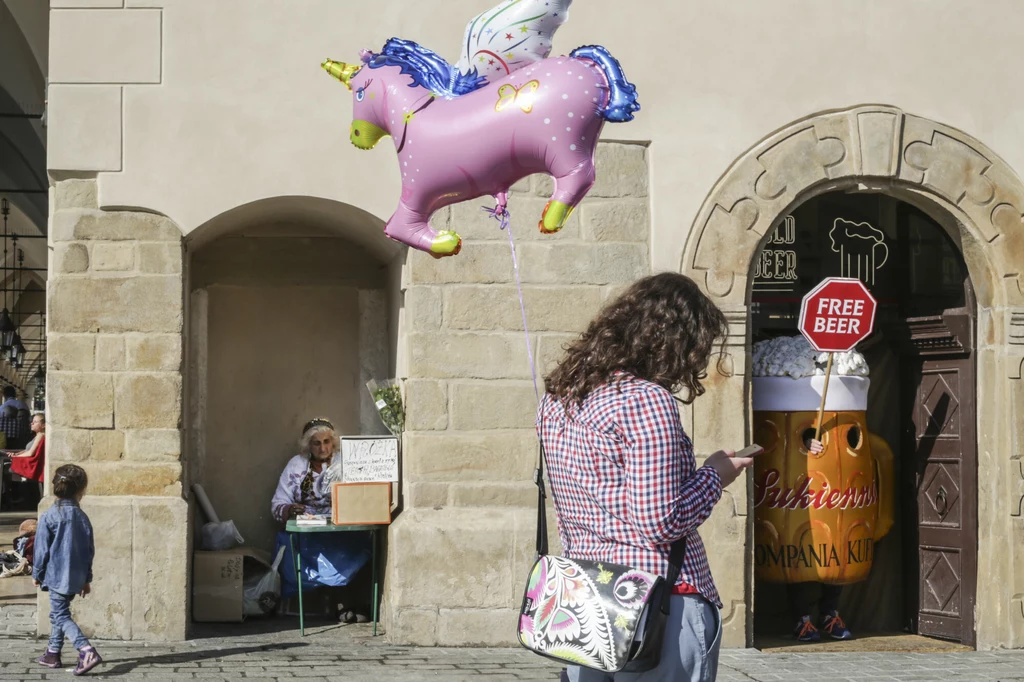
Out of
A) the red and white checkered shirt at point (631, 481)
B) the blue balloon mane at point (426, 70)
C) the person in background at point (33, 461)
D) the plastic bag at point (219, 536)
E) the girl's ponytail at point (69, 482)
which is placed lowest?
the plastic bag at point (219, 536)

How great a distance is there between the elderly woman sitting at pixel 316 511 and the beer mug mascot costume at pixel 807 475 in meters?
2.55

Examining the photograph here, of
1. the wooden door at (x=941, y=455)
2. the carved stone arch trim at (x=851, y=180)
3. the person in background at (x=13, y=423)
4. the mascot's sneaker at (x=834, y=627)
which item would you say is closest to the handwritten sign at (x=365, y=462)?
the carved stone arch trim at (x=851, y=180)

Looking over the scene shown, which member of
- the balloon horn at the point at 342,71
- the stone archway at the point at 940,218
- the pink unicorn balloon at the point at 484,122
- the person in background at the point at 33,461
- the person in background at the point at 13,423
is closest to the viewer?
the pink unicorn balloon at the point at 484,122

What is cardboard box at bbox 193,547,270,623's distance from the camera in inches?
307

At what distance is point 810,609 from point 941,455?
4.23ft

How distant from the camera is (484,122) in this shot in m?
5.43

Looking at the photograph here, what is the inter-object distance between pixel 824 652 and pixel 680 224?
2.69 meters

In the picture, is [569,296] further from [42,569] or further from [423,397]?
[42,569]

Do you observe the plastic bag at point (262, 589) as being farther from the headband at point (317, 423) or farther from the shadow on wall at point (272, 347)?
the headband at point (317, 423)

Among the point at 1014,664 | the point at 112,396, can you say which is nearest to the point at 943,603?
the point at 1014,664

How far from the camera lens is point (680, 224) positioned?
763 cm

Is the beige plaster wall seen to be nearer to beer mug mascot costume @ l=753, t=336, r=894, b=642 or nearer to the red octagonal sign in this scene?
the red octagonal sign

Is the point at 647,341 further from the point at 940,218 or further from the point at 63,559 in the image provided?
the point at 940,218

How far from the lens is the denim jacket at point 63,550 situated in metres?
6.41
